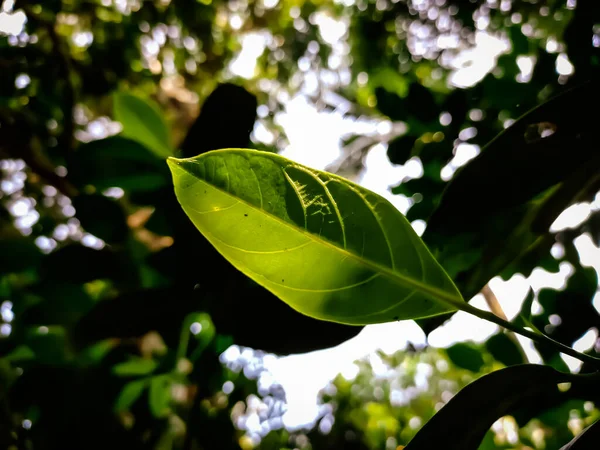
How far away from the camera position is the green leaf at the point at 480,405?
391 millimetres

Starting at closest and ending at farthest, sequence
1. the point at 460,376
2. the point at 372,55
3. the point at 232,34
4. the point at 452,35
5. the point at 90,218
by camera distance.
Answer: the point at 90,218
the point at 452,35
the point at 372,55
the point at 460,376
the point at 232,34

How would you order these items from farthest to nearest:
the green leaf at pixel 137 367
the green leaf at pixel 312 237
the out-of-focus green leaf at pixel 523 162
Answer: the green leaf at pixel 137 367 → the out-of-focus green leaf at pixel 523 162 → the green leaf at pixel 312 237

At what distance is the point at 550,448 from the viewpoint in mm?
942

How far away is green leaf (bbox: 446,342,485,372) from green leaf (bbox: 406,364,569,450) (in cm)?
39

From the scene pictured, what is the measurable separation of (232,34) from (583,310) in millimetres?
2055

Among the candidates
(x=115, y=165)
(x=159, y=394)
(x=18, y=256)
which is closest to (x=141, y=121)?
(x=115, y=165)

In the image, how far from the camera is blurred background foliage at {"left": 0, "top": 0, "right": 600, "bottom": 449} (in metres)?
0.54

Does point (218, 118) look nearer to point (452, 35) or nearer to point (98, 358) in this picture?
point (98, 358)

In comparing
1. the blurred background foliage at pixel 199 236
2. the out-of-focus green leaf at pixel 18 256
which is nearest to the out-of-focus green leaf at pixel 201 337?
the blurred background foliage at pixel 199 236

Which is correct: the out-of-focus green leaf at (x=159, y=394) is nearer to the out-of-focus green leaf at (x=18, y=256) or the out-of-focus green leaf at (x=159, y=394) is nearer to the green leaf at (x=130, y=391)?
the green leaf at (x=130, y=391)

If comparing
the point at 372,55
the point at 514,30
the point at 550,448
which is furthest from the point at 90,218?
the point at 372,55

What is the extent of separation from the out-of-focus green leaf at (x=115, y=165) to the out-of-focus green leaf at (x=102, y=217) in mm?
37

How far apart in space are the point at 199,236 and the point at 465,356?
1.85 ft

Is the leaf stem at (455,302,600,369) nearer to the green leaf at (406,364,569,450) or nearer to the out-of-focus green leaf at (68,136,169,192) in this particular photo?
the green leaf at (406,364,569,450)
